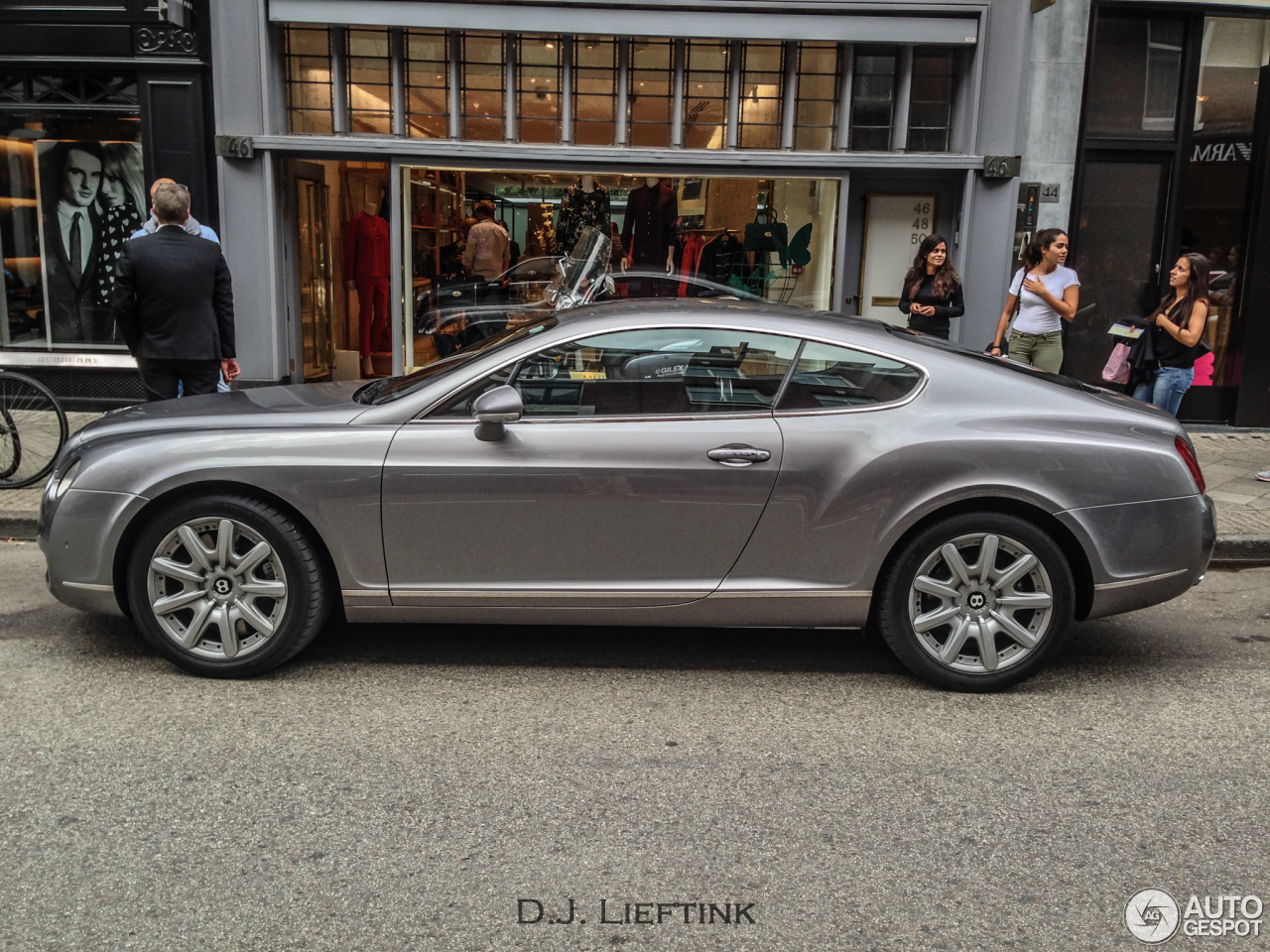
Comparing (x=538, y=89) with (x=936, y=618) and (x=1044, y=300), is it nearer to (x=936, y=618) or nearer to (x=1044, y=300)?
(x=1044, y=300)

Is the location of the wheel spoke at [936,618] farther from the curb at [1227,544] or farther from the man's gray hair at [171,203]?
the man's gray hair at [171,203]

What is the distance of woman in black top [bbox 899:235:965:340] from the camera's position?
28.5ft

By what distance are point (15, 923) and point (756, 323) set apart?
331 cm

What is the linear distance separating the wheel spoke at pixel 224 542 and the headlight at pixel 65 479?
67 centimetres

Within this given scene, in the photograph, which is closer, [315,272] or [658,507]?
[658,507]

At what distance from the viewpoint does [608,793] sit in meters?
3.65

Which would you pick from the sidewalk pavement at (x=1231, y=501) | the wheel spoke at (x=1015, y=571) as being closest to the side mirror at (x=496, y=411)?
the wheel spoke at (x=1015, y=571)

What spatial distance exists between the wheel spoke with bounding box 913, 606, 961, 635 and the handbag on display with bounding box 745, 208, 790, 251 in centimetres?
670

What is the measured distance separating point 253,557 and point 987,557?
9.70 ft

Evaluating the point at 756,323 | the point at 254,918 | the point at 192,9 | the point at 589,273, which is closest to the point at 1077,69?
the point at 589,273

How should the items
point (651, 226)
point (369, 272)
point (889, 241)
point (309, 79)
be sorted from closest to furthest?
point (309, 79), point (651, 226), point (889, 241), point (369, 272)

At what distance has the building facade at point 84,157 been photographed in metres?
9.81

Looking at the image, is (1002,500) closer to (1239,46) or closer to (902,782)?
(902,782)

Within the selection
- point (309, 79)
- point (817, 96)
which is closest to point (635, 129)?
point (817, 96)
